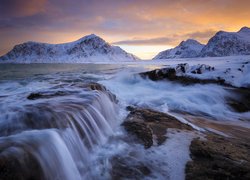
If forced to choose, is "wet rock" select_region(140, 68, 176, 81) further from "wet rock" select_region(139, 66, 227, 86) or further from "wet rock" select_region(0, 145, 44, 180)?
"wet rock" select_region(0, 145, 44, 180)

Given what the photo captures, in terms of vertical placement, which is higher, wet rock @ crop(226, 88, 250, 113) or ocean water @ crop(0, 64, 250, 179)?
ocean water @ crop(0, 64, 250, 179)

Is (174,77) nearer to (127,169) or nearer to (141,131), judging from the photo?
(141,131)

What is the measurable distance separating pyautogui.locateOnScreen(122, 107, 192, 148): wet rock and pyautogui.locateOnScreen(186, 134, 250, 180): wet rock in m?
0.82

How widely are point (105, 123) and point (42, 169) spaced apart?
2.58 meters

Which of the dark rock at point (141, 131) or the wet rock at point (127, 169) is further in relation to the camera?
the dark rock at point (141, 131)

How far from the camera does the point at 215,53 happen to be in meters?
196

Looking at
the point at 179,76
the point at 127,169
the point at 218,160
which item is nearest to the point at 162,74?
the point at 179,76

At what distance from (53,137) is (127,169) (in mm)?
1305

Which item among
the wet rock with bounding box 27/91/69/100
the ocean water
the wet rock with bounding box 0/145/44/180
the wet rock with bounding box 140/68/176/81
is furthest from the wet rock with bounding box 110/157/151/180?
the wet rock with bounding box 140/68/176/81

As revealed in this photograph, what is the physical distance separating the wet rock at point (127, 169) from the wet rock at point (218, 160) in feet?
2.31

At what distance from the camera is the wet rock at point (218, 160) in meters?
3.25

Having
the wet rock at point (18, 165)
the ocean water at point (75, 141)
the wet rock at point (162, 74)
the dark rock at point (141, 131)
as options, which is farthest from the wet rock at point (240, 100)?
the wet rock at point (18, 165)

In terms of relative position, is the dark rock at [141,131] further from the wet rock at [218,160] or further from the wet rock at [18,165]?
the wet rock at [18,165]

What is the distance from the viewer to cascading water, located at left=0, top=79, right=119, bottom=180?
2.88 metres
